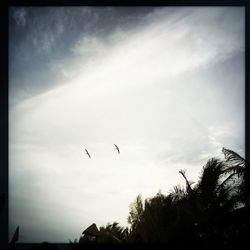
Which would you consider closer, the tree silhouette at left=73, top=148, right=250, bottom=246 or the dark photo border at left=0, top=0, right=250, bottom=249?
the tree silhouette at left=73, top=148, right=250, bottom=246

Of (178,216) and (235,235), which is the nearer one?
(235,235)

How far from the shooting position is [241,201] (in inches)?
341

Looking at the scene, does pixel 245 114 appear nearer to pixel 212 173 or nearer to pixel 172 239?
pixel 212 173

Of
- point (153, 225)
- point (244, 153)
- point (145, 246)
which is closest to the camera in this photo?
point (145, 246)

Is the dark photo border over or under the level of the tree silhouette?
over

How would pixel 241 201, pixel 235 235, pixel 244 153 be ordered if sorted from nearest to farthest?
pixel 235 235
pixel 241 201
pixel 244 153
